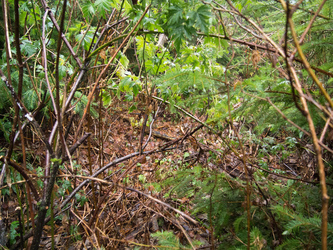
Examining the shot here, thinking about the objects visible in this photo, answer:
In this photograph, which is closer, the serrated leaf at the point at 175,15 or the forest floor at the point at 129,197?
the serrated leaf at the point at 175,15

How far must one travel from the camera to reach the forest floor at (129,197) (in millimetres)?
1904

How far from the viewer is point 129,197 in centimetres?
312

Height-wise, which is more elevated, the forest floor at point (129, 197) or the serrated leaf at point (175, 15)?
the serrated leaf at point (175, 15)

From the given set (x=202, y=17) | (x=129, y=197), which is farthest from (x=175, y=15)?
(x=129, y=197)

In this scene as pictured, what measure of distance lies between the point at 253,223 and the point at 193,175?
0.59m

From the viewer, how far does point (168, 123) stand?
6102 mm

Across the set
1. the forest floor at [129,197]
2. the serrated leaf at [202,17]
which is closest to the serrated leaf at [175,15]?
the serrated leaf at [202,17]

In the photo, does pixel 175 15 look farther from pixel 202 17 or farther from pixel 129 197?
pixel 129 197

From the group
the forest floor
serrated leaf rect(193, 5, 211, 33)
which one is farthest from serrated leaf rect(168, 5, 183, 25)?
the forest floor

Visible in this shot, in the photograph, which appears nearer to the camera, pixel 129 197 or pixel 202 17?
pixel 202 17

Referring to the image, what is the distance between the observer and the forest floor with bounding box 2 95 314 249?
6.25 ft

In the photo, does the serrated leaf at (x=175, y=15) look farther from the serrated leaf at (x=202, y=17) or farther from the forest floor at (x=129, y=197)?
the forest floor at (x=129, y=197)

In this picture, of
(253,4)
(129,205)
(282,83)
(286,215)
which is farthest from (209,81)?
(129,205)

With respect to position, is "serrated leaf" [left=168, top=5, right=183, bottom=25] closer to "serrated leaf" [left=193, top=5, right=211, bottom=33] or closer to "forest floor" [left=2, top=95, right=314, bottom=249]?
"serrated leaf" [left=193, top=5, right=211, bottom=33]
